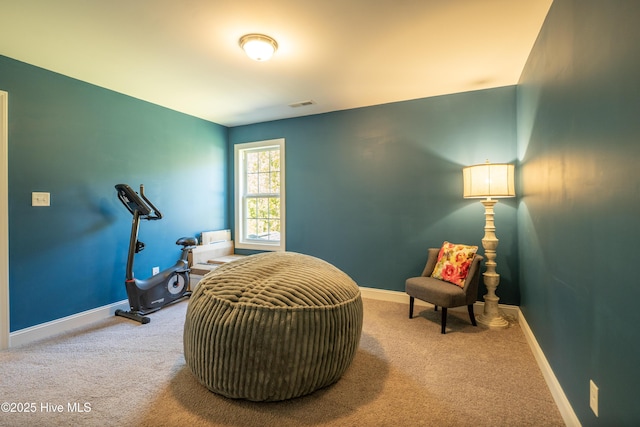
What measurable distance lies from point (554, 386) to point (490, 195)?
158 cm

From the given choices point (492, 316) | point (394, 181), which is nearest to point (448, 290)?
point (492, 316)

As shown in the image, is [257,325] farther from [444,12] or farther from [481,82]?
[481,82]

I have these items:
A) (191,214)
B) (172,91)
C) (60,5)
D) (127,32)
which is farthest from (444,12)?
(191,214)

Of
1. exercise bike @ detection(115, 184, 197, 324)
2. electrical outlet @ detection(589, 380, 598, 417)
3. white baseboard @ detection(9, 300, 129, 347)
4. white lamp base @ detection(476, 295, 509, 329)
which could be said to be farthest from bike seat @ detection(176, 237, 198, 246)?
electrical outlet @ detection(589, 380, 598, 417)

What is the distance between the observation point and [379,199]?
374 centimetres

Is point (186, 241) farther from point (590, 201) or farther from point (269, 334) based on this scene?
point (590, 201)

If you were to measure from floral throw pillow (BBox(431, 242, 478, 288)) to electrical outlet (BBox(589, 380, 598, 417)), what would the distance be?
4.89ft

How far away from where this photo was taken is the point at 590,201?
1280 millimetres

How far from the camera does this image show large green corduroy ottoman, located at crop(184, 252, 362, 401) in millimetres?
1599

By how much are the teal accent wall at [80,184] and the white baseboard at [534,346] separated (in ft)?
9.27

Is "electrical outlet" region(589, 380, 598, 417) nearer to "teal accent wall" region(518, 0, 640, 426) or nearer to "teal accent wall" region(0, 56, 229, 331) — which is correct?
"teal accent wall" region(518, 0, 640, 426)

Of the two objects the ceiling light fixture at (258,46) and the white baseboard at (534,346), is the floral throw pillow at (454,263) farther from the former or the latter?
the ceiling light fixture at (258,46)

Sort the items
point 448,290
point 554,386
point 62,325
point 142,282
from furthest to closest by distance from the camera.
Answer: point 142,282 → point 62,325 → point 448,290 → point 554,386

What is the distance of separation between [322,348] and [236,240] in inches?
133
